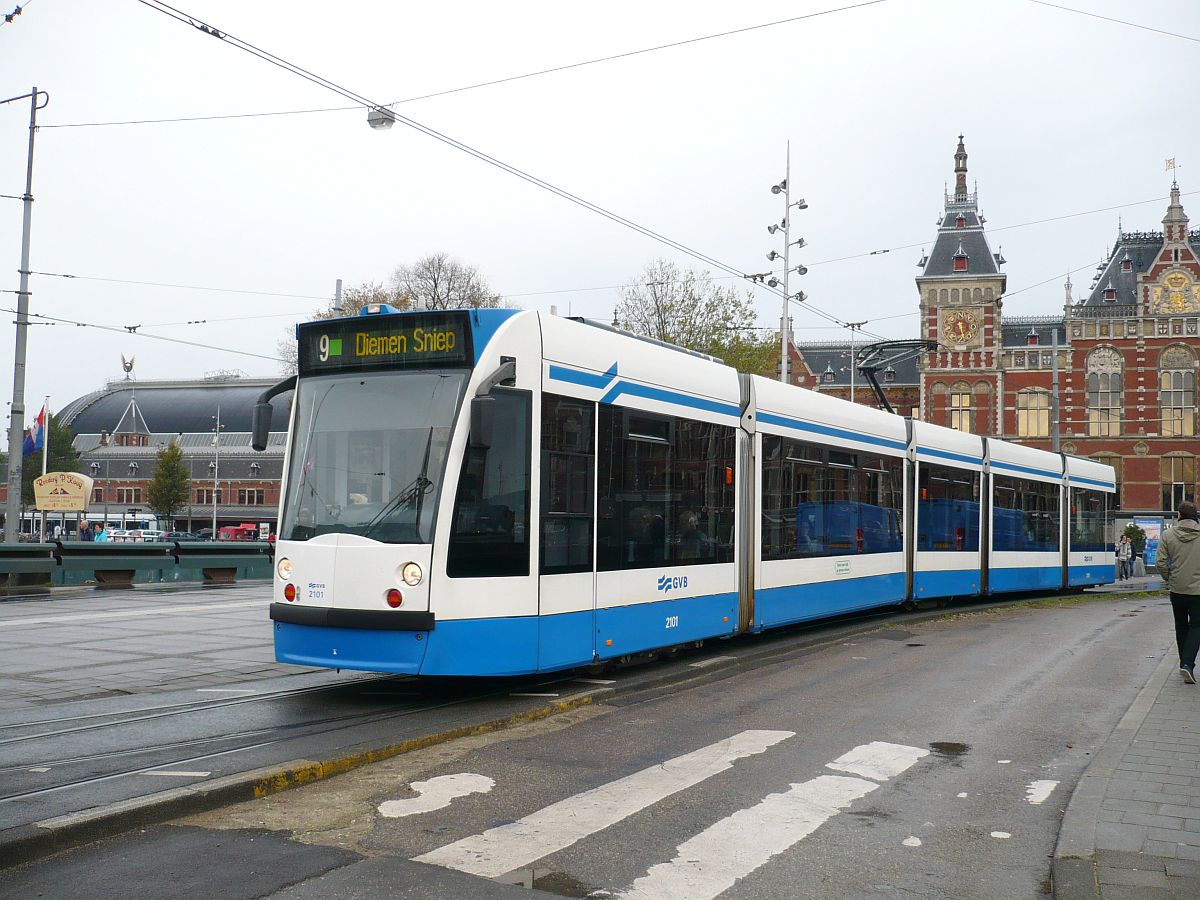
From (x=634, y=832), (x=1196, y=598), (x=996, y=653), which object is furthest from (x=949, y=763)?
(x=996, y=653)

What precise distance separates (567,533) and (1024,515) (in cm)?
1662

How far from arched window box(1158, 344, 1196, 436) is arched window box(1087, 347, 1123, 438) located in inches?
97.6

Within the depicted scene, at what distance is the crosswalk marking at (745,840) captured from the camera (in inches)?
191

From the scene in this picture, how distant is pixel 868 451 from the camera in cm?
1652

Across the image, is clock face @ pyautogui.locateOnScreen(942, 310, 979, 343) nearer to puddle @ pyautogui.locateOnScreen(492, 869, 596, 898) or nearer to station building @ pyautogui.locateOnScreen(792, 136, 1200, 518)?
station building @ pyautogui.locateOnScreen(792, 136, 1200, 518)

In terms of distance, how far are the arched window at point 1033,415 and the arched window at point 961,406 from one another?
2.99 m

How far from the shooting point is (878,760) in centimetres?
741

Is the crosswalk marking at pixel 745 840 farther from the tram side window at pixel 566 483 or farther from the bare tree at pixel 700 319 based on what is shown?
the bare tree at pixel 700 319

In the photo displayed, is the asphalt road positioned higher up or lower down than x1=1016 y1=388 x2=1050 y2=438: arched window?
lower down

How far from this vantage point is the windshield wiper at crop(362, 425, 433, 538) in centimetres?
855

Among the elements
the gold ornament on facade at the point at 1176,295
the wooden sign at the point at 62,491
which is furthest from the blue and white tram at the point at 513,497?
the gold ornament on facade at the point at 1176,295

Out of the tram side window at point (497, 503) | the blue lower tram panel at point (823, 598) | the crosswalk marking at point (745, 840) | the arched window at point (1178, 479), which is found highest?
the arched window at point (1178, 479)

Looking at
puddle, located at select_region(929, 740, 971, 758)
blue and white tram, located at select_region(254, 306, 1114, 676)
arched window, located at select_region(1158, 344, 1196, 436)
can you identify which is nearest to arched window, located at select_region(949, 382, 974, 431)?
arched window, located at select_region(1158, 344, 1196, 436)

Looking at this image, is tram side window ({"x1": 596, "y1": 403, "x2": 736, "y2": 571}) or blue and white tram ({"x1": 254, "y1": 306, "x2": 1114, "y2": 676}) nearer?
blue and white tram ({"x1": 254, "y1": 306, "x2": 1114, "y2": 676})
